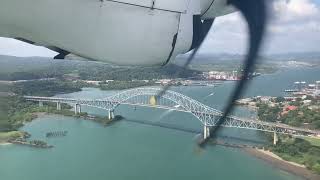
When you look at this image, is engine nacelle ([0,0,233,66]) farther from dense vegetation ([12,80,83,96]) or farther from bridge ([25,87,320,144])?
dense vegetation ([12,80,83,96])

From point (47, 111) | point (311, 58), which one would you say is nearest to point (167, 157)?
point (47, 111)

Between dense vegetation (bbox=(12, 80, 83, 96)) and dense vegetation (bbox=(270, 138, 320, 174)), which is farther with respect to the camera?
dense vegetation (bbox=(12, 80, 83, 96))

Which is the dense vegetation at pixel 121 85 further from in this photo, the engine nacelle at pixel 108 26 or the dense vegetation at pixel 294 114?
the engine nacelle at pixel 108 26

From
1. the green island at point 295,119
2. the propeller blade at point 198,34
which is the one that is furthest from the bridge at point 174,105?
the propeller blade at point 198,34

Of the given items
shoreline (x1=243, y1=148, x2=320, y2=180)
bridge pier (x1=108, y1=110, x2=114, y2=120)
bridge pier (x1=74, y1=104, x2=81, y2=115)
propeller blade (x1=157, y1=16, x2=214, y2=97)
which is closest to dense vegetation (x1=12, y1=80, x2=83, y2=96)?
bridge pier (x1=74, y1=104, x2=81, y2=115)

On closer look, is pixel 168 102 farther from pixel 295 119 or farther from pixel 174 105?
pixel 295 119

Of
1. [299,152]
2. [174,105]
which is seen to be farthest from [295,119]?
[174,105]
